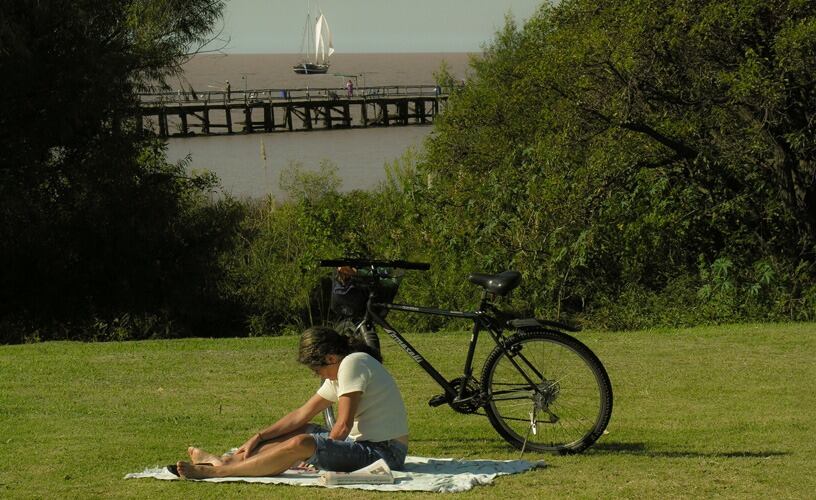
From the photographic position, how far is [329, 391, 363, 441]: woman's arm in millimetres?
6625

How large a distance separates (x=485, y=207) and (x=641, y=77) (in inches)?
140

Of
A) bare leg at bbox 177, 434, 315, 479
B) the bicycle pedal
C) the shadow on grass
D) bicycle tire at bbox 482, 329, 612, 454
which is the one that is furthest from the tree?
bare leg at bbox 177, 434, 315, 479

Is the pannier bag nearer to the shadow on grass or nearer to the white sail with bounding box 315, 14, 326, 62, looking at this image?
the shadow on grass

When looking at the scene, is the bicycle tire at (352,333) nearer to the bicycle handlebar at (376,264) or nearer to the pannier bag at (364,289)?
the pannier bag at (364,289)

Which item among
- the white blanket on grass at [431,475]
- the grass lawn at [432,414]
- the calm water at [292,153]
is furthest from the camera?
the calm water at [292,153]

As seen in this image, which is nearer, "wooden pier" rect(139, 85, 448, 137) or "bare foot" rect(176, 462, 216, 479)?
"bare foot" rect(176, 462, 216, 479)

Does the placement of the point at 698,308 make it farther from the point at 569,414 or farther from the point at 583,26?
the point at 569,414

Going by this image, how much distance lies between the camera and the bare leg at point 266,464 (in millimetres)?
6664

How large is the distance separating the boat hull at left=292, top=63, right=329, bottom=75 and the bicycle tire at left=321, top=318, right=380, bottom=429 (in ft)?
479

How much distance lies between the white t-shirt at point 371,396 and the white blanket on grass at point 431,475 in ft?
0.83

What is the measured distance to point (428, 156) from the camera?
35250 millimetres

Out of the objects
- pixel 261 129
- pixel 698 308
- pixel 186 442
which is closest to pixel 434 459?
pixel 186 442

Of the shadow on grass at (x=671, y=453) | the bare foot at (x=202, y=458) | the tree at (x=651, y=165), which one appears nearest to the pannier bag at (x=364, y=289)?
the bare foot at (x=202, y=458)

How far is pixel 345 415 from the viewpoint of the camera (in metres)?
6.64
